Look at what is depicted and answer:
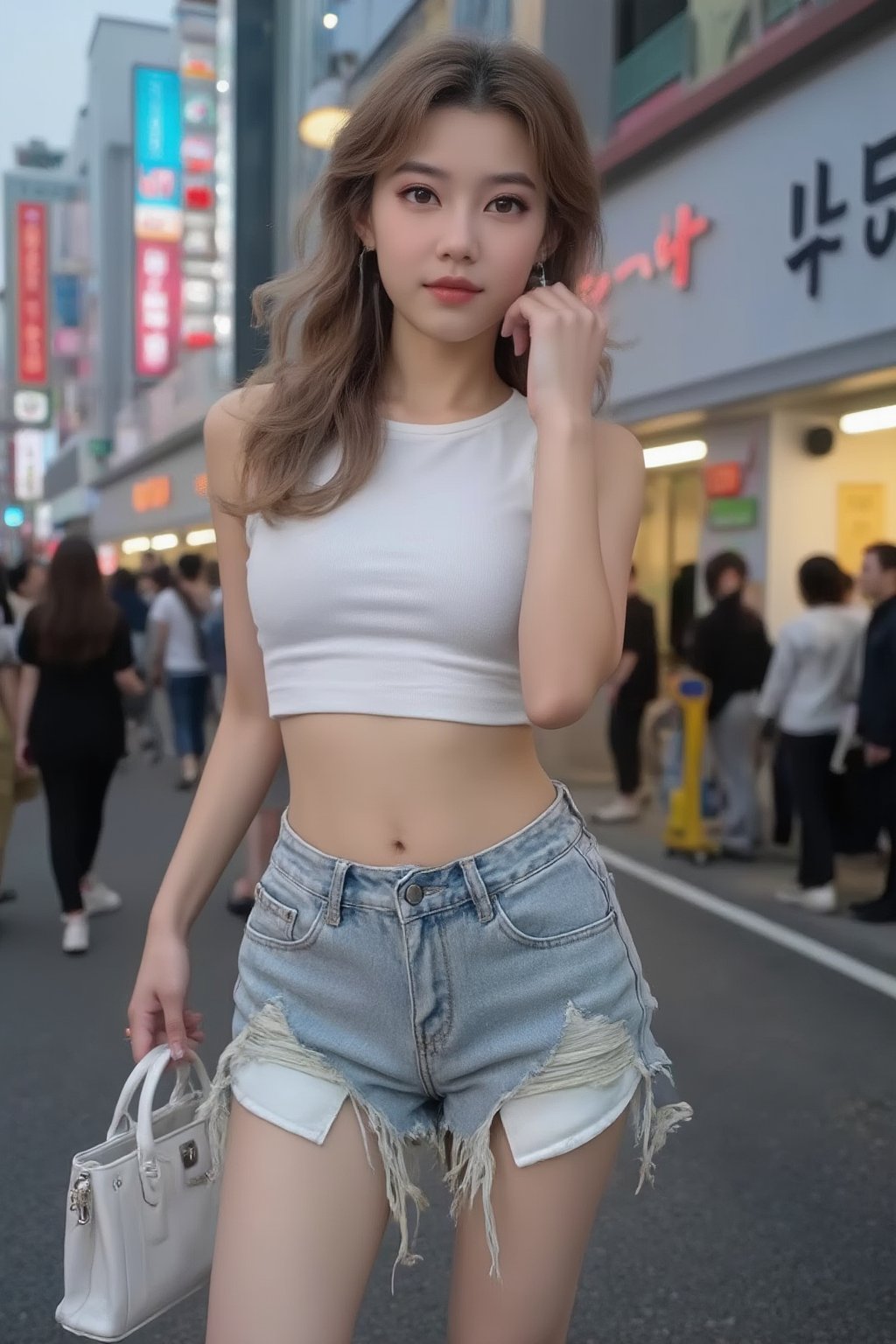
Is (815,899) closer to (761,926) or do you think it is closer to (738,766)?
(761,926)

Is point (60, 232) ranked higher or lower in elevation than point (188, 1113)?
higher

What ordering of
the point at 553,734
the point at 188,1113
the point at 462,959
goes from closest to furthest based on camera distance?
the point at 462,959 < the point at 188,1113 < the point at 553,734

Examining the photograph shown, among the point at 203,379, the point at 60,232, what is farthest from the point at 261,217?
the point at 60,232

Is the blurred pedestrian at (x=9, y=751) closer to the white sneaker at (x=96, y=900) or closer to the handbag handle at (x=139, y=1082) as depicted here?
the white sneaker at (x=96, y=900)

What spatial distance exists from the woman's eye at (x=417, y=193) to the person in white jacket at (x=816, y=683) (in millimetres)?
6124

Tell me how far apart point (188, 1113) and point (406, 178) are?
122 centimetres

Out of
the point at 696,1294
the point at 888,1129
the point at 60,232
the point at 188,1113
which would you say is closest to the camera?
the point at 188,1113

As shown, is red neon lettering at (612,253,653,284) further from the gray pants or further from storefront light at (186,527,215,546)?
storefront light at (186,527,215,546)

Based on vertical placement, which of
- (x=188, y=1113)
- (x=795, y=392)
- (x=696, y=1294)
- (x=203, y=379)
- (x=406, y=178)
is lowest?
(x=696, y=1294)

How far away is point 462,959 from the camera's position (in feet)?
5.27

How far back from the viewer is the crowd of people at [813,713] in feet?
23.0

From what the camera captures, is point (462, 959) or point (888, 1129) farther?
point (888, 1129)

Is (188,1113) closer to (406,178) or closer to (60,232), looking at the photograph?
(406,178)

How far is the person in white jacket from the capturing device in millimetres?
7473
